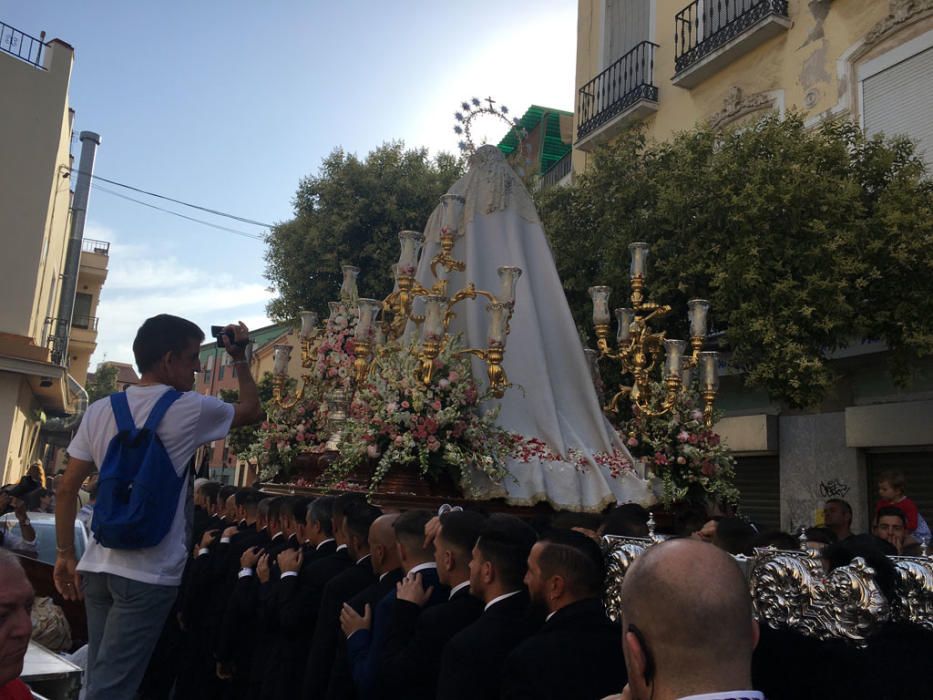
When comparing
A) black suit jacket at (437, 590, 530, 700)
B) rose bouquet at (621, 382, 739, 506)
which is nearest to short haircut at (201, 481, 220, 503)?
rose bouquet at (621, 382, 739, 506)

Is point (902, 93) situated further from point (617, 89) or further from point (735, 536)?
point (735, 536)

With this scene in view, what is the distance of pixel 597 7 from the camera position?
1952 centimetres

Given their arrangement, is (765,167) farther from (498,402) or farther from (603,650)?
(603,650)

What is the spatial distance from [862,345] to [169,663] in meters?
9.63

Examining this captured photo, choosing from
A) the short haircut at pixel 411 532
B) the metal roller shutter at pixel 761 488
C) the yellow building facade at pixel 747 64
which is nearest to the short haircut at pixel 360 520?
the short haircut at pixel 411 532

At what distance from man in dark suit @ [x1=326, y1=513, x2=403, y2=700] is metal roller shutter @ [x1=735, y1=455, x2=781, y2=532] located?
35.6ft

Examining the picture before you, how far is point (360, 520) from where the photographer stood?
4.27m

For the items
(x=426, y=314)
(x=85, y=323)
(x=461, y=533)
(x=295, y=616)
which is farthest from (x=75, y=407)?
(x=461, y=533)

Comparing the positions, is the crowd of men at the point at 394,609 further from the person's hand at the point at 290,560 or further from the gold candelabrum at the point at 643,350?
the gold candelabrum at the point at 643,350

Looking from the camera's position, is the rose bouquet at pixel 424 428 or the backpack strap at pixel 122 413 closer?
the backpack strap at pixel 122 413

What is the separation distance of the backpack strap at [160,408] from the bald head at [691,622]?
95.7 inches

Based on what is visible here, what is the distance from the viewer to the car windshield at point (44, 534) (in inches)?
291

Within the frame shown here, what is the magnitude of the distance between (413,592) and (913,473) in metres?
10.4

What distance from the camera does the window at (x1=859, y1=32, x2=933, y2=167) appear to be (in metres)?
11.3
